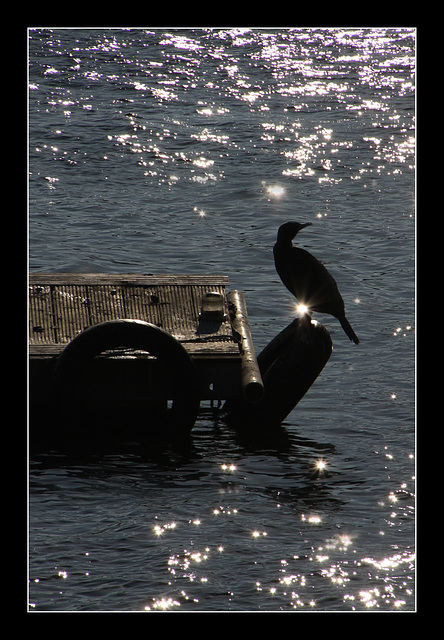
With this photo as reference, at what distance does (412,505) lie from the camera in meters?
13.7

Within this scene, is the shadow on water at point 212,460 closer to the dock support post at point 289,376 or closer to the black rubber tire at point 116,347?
the dock support post at point 289,376

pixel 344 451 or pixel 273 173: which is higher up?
pixel 273 173

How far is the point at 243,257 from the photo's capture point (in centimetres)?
2573

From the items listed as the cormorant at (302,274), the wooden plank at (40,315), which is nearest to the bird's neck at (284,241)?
the cormorant at (302,274)

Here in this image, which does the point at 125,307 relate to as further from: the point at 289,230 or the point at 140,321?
the point at 289,230

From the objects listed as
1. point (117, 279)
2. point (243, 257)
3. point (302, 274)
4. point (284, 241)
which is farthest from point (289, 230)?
point (243, 257)

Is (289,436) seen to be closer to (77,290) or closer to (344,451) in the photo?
(344,451)

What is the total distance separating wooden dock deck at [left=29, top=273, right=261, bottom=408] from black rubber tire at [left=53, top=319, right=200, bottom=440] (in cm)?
25

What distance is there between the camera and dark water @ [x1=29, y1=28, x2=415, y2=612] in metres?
11.9

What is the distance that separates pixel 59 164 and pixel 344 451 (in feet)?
67.1

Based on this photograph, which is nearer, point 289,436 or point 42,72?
point 289,436

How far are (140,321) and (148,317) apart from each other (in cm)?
106

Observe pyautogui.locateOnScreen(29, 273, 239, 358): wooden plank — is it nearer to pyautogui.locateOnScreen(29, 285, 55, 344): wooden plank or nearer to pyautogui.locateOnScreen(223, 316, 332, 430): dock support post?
pyautogui.locateOnScreen(29, 285, 55, 344): wooden plank

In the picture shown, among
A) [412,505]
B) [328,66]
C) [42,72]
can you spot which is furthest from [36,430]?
[328,66]
